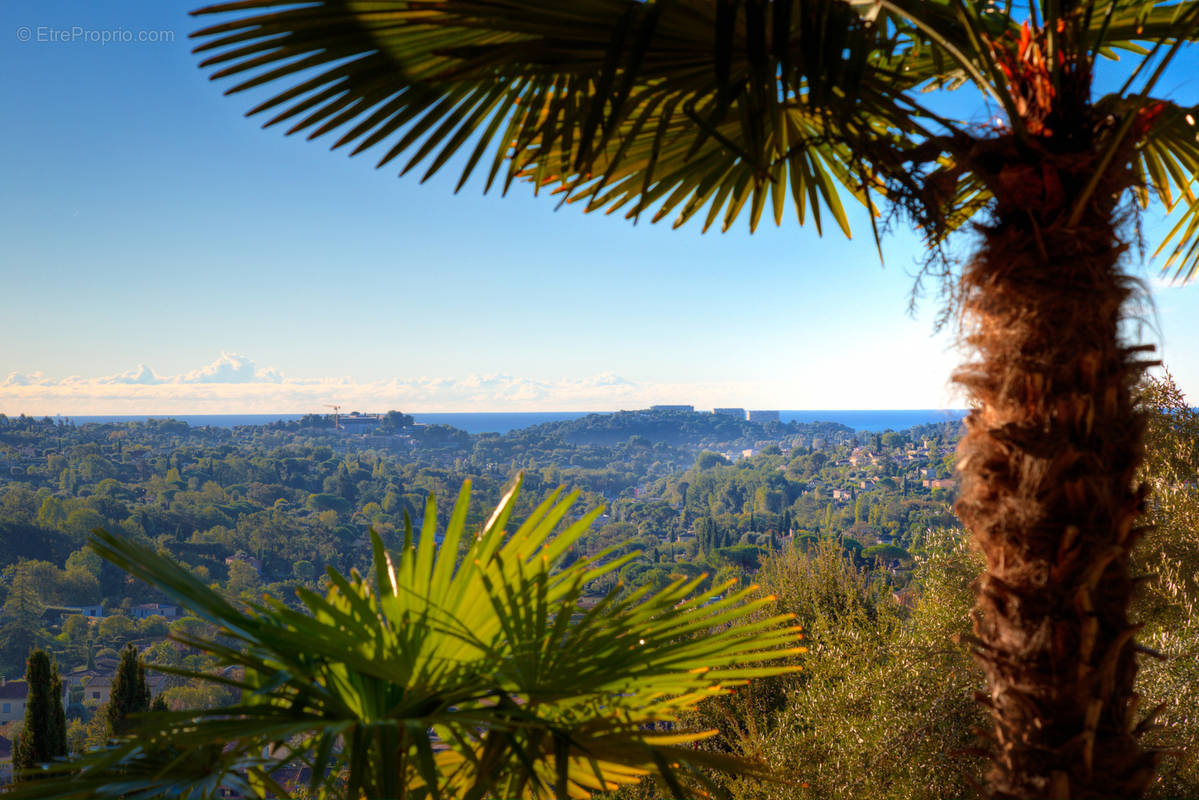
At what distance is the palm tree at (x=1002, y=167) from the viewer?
1216 mm

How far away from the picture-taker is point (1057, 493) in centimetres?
122

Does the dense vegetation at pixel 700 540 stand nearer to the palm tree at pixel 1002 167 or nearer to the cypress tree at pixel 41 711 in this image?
the palm tree at pixel 1002 167

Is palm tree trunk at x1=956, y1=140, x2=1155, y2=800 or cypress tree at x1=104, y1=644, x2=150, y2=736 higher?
palm tree trunk at x1=956, y1=140, x2=1155, y2=800

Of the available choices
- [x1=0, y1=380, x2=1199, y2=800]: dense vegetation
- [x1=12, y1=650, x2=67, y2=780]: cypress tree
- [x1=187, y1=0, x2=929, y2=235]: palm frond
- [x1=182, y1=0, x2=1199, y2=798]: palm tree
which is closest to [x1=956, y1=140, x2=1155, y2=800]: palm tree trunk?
[x1=182, y1=0, x2=1199, y2=798]: palm tree

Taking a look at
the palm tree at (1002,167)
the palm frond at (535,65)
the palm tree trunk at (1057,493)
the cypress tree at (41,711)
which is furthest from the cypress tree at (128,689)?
the palm tree trunk at (1057,493)

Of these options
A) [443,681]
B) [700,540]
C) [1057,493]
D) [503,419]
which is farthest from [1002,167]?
[503,419]

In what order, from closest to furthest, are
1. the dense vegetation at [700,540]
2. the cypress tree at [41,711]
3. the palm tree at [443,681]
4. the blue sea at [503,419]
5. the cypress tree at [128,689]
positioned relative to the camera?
1. the palm tree at [443,681]
2. the dense vegetation at [700,540]
3. the cypress tree at [41,711]
4. the cypress tree at [128,689]
5. the blue sea at [503,419]

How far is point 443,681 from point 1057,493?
133cm

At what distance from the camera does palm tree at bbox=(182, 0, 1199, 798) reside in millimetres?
1216

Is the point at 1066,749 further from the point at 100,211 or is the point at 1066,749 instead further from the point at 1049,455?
the point at 100,211

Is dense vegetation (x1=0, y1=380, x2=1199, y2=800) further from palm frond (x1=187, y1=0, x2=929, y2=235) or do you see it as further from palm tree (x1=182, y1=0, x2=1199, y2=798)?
palm frond (x1=187, y1=0, x2=929, y2=235)

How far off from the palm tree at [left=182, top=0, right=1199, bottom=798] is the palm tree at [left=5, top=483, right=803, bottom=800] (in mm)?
504

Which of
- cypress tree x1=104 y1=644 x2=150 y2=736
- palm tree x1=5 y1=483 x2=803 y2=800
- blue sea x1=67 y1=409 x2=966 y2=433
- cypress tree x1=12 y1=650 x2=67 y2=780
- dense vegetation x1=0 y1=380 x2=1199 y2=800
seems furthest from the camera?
blue sea x1=67 y1=409 x2=966 y2=433

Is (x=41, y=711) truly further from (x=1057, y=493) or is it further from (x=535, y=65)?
(x=1057, y=493)
